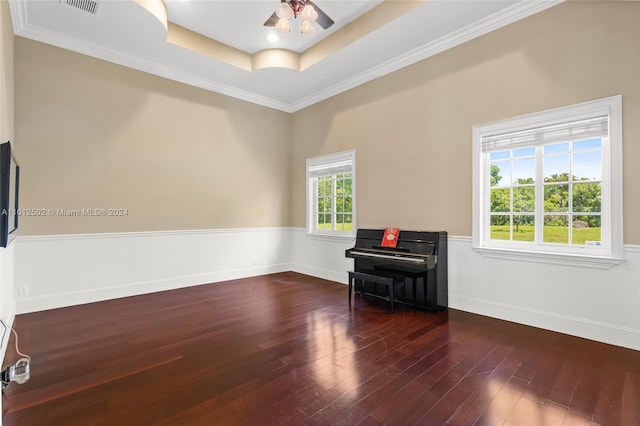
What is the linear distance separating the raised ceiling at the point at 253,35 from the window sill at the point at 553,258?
2.52 meters

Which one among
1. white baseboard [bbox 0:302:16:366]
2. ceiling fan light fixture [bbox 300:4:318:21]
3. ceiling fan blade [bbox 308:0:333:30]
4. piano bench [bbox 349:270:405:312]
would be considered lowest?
white baseboard [bbox 0:302:16:366]

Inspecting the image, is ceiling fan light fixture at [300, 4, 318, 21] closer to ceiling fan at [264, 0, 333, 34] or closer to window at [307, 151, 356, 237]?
ceiling fan at [264, 0, 333, 34]

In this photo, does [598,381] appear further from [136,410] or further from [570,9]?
[570,9]

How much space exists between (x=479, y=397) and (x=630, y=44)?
10.7ft

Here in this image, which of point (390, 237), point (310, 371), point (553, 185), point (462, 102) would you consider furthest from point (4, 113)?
point (553, 185)

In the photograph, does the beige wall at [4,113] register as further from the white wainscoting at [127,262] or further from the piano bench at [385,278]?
the piano bench at [385,278]

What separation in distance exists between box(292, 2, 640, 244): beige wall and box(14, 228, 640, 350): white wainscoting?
47 cm

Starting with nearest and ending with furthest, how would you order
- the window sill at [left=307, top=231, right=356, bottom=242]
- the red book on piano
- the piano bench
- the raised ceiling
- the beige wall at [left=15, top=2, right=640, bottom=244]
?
the beige wall at [left=15, top=2, right=640, bottom=244]
the raised ceiling
the piano bench
the red book on piano
the window sill at [left=307, top=231, right=356, bottom=242]

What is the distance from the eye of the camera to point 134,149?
4453 millimetres

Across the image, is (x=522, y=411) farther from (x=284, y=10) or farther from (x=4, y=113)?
(x=4, y=113)

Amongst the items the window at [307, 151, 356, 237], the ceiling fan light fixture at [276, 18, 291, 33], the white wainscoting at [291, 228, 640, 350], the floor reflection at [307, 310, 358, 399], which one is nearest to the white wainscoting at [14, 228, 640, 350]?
the white wainscoting at [291, 228, 640, 350]

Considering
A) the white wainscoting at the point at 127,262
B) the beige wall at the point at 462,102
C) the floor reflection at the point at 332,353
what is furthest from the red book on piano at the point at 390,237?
the white wainscoting at the point at 127,262

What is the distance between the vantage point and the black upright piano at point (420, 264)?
147 inches

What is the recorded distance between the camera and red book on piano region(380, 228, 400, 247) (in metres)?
4.12
